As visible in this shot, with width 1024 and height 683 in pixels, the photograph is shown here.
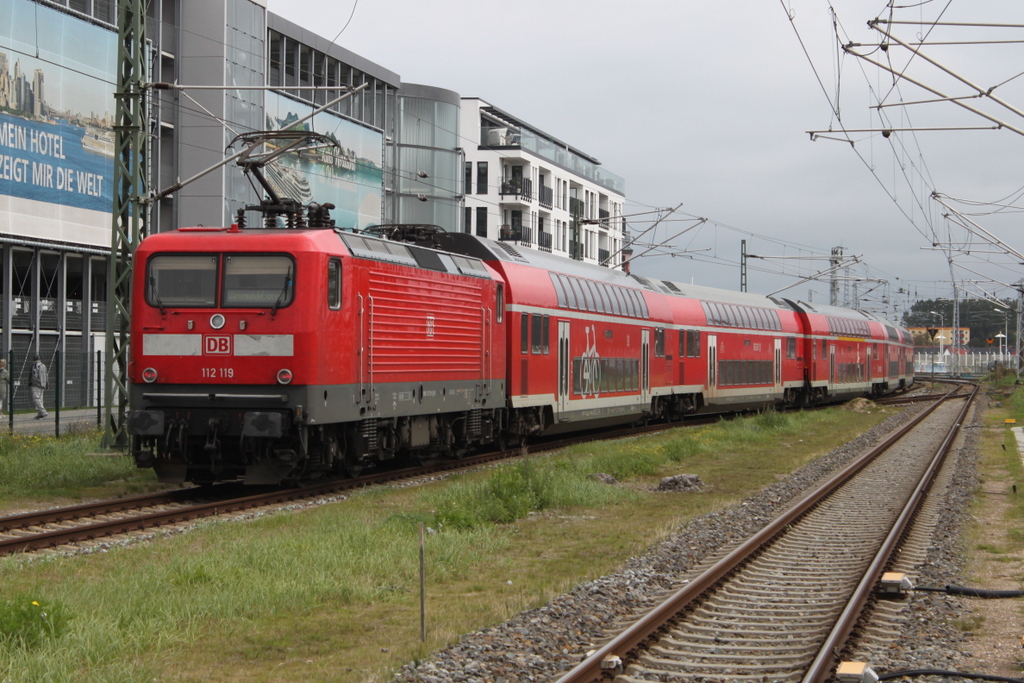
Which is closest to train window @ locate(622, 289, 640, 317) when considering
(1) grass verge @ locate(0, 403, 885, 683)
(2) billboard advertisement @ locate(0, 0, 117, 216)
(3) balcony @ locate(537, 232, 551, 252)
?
(1) grass verge @ locate(0, 403, 885, 683)

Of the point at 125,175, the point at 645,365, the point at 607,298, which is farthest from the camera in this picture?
the point at 645,365

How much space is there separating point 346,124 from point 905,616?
40.7 m

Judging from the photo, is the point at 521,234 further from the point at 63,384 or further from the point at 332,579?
the point at 332,579

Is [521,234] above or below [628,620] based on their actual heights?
above

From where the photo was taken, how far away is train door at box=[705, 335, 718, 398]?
1359 inches

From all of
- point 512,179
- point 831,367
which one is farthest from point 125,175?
point 512,179

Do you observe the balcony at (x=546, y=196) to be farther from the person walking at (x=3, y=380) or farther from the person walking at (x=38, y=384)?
the person walking at (x=3, y=380)

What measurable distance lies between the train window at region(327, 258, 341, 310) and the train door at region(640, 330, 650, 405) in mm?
15278

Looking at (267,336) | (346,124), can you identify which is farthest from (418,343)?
(346,124)

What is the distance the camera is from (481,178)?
6612cm

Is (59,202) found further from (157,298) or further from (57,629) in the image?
(57,629)

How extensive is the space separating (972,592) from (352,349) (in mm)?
8520

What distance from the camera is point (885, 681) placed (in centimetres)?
712

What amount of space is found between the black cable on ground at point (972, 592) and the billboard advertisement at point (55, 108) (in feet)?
96.1
